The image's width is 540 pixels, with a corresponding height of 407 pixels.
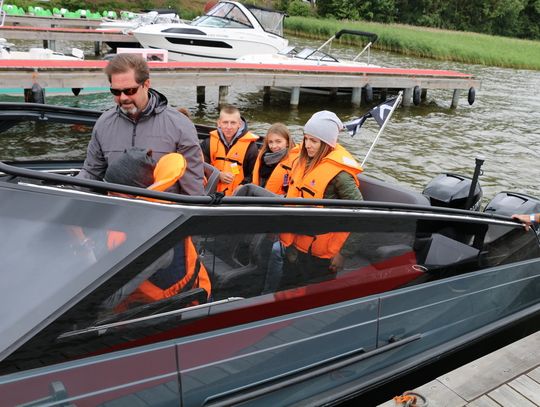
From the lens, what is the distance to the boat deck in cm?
277

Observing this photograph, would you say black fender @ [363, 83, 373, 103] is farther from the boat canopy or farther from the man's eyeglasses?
the man's eyeglasses

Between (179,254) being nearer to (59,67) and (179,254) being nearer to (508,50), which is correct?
(59,67)

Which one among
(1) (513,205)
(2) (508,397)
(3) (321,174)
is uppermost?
(3) (321,174)

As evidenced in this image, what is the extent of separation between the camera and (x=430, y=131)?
13.0 m

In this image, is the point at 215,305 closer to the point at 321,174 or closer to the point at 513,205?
the point at 321,174

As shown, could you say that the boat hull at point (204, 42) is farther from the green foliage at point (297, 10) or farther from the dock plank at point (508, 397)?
the green foliage at point (297, 10)

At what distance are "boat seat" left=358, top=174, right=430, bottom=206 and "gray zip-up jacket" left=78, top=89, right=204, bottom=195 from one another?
4.78ft

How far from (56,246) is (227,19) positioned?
1636cm

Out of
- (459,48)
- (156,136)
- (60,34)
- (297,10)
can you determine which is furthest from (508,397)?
(297,10)

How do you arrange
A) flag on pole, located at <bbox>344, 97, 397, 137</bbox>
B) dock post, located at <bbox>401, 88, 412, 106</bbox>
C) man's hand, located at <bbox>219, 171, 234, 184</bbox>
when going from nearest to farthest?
man's hand, located at <bbox>219, 171, 234, 184</bbox>, flag on pole, located at <bbox>344, 97, 397, 137</bbox>, dock post, located at <bbox>401, 88, 412, 106</bbox>

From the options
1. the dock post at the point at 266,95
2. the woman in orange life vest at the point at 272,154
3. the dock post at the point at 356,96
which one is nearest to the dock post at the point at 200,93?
the dock post at the point at 266,95

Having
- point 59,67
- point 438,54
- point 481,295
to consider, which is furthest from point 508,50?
point 481,295

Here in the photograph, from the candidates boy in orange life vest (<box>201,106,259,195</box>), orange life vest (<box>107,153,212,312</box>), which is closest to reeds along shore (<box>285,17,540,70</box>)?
boy in orange life vest (<box>201,106,259,195</box>)

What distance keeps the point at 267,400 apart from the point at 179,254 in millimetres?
763
